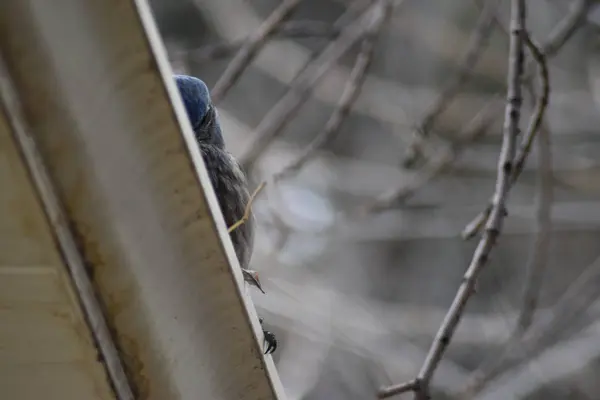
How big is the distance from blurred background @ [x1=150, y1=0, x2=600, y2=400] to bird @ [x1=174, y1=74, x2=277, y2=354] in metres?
0.07

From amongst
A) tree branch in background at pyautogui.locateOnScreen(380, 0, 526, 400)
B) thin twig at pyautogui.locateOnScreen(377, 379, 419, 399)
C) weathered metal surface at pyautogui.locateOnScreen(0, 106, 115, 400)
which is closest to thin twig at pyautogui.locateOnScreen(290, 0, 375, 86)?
tree branch in background at pyautogui.locateOnScreen(380, 0, 526, 400)

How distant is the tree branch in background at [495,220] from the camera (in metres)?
0.59

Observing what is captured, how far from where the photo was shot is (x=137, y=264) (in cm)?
47

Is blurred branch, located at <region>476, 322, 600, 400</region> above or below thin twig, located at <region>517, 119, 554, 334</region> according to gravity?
below

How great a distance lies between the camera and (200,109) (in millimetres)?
923

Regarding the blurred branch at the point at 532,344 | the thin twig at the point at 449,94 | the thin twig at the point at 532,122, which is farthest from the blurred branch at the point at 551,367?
the thin twig at the point at 532,122

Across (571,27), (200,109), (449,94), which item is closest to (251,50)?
(200,109)

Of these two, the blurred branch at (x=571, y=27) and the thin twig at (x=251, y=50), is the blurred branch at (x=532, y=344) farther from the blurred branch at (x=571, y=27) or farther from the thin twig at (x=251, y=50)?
the thin twig at (x=251, y=50)

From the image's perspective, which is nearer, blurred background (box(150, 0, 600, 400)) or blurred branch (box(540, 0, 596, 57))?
blurred branch (box(540, 0, 596, 57))

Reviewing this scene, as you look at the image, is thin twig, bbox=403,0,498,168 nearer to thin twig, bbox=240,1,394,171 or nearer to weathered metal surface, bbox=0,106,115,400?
thin twig, bbox=240,1,394,171

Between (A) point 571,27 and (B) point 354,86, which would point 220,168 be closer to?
(B) point 354,86

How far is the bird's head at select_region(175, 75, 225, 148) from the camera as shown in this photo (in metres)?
0.90

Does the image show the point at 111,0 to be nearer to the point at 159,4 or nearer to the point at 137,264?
the point at 137,264

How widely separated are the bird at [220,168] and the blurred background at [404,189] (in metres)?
0.07
